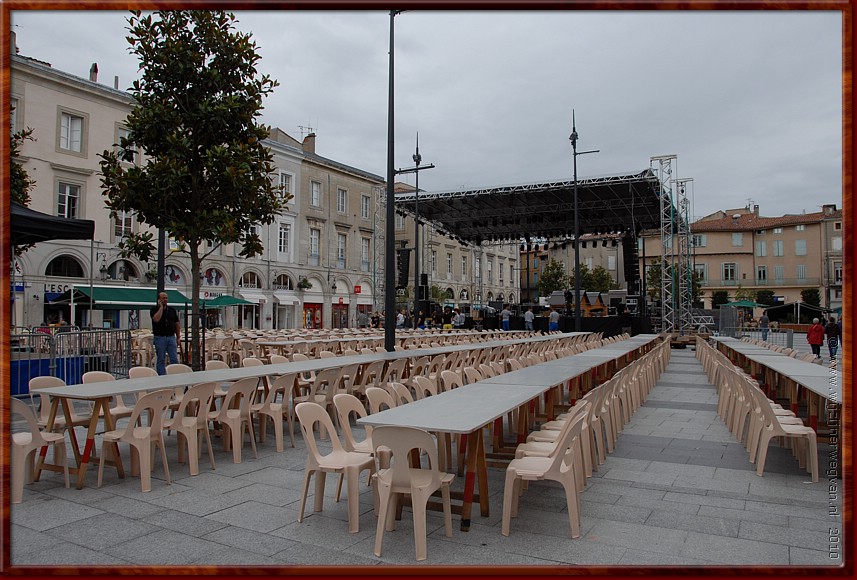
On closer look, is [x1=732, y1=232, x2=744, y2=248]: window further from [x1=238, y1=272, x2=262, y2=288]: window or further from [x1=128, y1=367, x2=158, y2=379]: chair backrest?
[x1=128, y1=367, x2=158, y2=379]: chair backrest

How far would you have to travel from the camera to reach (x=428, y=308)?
25.3 meters

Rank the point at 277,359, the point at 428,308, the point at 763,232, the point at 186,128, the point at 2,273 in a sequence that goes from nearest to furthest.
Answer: the point at 2,273 < the point at 277,359 < the point at 186,128 < the point at 428,308 < the point at 763,232

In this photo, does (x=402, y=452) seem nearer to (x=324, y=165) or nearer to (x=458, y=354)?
(x=458, y=354)

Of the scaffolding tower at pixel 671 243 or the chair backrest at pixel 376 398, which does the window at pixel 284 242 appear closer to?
the scaffolding tower at pixel 671 243

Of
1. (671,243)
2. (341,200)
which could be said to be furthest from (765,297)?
(341,200)

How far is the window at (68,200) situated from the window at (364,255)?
17.0 m

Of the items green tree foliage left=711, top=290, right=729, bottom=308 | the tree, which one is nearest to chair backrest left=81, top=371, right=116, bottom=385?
the tree

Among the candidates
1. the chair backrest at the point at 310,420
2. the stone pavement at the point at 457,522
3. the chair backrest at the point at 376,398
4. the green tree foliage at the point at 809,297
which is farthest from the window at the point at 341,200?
the chair backrest at the point at 310,420

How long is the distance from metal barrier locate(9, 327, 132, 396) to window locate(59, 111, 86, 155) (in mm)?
15987

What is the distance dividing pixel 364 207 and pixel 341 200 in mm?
1957

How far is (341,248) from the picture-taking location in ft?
115

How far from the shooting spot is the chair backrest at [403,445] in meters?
3.38

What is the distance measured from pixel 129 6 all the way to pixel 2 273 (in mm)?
Result: 1302

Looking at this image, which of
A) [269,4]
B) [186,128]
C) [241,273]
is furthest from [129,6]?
[241,273]
